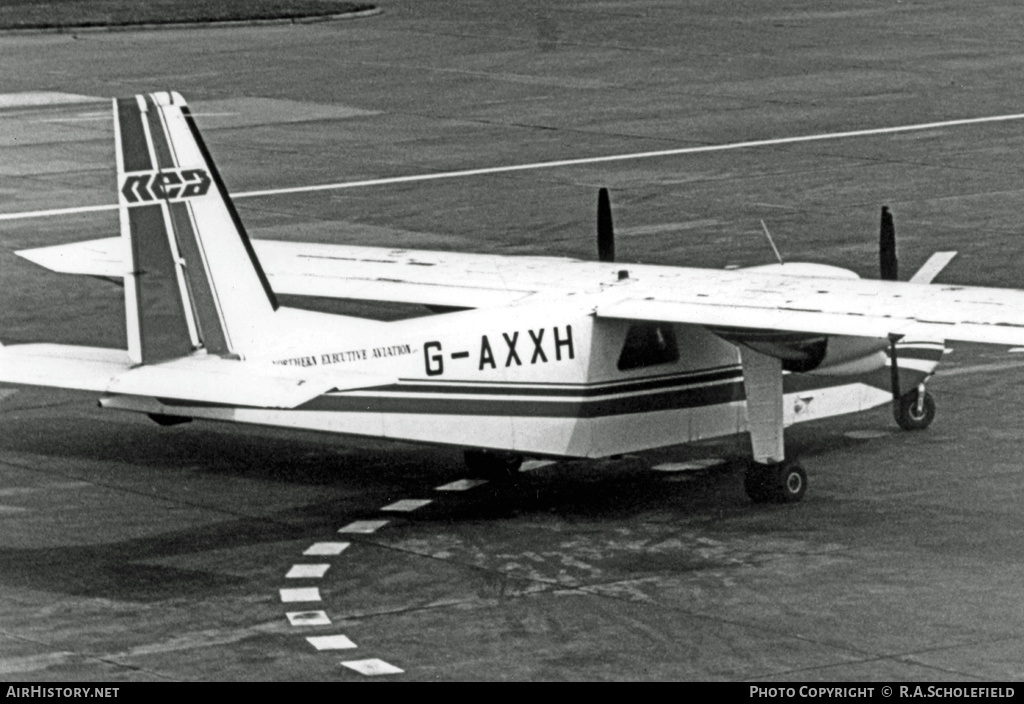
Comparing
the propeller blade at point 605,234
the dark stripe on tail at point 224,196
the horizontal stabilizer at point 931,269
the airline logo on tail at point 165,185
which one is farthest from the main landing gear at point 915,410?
the airline logo on tail at point 165,185

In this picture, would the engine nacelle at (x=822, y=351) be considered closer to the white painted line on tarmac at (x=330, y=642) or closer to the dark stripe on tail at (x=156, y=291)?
the dark stripe on tail at (x=156, y=291)

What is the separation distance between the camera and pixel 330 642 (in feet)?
67.9

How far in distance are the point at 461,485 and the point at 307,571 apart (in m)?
3.86

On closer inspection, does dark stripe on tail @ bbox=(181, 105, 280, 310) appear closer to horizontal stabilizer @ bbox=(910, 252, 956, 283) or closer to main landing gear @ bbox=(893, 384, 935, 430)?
horizontal stabilizer @ bbox=(910, 252, 956, 283)

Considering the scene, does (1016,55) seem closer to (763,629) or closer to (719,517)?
(719,517)

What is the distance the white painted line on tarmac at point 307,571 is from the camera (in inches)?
900

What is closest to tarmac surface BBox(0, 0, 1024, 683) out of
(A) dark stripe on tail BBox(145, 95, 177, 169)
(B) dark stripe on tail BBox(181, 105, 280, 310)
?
(B) dark stripe on tail BBox(181, 105, 280, 310)

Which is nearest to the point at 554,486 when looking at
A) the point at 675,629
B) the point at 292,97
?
the point at 675,629

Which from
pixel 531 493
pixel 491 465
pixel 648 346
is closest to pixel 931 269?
pixel 648 346

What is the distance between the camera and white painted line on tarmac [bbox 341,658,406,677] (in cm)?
1983

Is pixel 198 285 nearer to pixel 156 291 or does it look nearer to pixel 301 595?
pixel 156 291

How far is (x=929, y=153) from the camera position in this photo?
50875 mm

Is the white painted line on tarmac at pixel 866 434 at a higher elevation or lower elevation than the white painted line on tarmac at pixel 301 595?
lower

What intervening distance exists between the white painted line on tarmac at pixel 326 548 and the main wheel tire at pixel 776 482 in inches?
189
